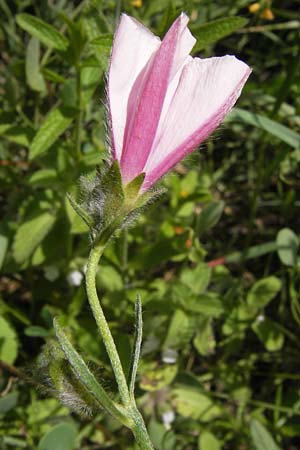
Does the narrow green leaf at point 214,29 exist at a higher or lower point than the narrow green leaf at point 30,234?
higher

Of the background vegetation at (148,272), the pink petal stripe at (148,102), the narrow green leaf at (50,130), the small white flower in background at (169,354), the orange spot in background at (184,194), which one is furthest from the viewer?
the orange spot in background at (184,194)

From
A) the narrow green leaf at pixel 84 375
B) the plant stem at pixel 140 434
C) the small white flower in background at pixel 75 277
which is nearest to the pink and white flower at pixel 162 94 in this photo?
the narrow green leaf at pixel 84 375

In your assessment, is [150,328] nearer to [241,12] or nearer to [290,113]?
[290,113]

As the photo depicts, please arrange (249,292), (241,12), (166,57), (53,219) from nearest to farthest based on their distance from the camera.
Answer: (166,57), (53,219), (249,292), (241,12)

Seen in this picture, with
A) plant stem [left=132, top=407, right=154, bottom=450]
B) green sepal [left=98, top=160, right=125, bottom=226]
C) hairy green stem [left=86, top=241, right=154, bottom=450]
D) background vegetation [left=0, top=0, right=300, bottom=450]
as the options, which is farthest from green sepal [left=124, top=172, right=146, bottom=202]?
background vegetation [left=0, top=0, right=300, bottom=450]

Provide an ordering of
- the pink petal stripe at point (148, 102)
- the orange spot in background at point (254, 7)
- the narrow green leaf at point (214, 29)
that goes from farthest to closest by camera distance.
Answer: the orange spot in background at point (254, 7) < the narrow green leaf at point (214, 29) < the pink petal stripe at point (148, 102)

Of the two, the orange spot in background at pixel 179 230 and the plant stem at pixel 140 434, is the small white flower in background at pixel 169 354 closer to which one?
the orange spot in background at pixel 179 230

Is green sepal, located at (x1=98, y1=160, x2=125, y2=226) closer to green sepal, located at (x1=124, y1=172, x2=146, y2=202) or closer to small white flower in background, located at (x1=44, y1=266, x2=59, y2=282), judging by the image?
green sepal, located at (x1=124, y1=172, x2=146, y2=202)

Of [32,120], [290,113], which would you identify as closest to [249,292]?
[290,113]
